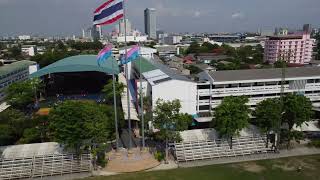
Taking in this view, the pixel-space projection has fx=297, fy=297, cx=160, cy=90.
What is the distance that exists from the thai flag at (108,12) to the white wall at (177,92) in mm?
15991

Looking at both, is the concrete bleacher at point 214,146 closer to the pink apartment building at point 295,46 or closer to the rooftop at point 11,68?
the rooftop at point 11,68

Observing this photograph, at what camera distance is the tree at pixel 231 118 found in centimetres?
3609

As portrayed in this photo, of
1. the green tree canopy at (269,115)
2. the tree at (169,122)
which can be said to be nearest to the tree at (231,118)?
the green tree canopy at (269,115)

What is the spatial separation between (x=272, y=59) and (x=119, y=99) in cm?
7540

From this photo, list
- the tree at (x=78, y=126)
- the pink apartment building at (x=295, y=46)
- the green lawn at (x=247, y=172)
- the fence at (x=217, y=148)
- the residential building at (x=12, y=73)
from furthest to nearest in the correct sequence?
the pink apartment building at (x=295, y=46) < the residential building at (x=12, y=73) < the fence at (x=217, y=148) < the tree at (x=78, y=126) < the green lawn at (x=247, y=172)

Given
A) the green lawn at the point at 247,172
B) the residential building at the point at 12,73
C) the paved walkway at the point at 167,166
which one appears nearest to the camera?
the green lawn at the point at 247,172

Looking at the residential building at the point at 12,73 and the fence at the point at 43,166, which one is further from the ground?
the residential building at the point at 12,73

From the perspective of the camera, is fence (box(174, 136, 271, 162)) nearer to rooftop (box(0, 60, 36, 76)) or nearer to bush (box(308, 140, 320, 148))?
bush (box(308, 140, 320, 148))

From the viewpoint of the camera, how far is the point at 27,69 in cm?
8281

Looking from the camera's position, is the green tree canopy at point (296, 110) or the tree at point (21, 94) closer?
the green tree canopy at point (296, 110)

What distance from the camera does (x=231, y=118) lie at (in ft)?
119

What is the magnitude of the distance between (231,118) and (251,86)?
48.6 ft

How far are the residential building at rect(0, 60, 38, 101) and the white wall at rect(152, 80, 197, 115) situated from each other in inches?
1529

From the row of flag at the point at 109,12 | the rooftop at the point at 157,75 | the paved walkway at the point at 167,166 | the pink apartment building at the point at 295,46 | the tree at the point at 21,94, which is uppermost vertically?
the row of flag at the point at 109,12
